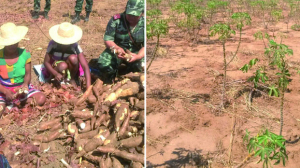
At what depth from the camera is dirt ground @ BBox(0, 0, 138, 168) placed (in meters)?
2.22

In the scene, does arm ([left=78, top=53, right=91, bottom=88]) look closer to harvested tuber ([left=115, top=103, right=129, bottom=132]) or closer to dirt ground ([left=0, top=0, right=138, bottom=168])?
dirt ground ([left=0, top=0, right=138, bottom=168])

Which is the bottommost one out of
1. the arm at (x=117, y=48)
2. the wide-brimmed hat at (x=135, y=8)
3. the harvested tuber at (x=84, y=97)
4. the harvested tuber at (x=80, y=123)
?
the harvested tuber at (x=80, y=123)

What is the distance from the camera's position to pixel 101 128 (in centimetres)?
225

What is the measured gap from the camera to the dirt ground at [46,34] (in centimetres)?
222

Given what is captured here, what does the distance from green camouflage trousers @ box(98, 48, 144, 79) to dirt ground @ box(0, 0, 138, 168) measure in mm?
483

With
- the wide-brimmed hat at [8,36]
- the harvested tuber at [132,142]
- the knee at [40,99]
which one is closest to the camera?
the harvested tuber at [132,142]

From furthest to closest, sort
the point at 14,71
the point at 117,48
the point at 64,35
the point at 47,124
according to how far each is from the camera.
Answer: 1. the point at 117,48
2. the point at 64,35
3. the point at 14,71
4. the point at 47,124

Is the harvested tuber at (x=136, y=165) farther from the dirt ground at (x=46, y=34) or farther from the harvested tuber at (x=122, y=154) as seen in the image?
the dirt ground at (x=46, y=34)

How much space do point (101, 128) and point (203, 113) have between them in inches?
43.9

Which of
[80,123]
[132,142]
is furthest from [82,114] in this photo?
[132,142]

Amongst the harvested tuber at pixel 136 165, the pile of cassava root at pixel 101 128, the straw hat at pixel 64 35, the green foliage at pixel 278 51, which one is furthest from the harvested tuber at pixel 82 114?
the green foliage at pixel 278 51

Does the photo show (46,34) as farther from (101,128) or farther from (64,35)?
(101,128)

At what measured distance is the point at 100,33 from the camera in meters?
4.79

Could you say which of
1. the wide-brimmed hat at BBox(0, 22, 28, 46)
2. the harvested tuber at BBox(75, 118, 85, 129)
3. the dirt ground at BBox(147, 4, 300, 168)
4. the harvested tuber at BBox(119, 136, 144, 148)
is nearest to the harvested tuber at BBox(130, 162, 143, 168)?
the harvested tuber at BBox(119, 136, 144, 148)
